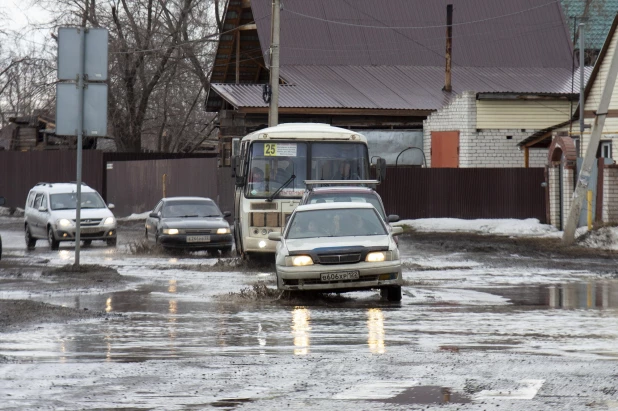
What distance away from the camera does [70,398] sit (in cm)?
848

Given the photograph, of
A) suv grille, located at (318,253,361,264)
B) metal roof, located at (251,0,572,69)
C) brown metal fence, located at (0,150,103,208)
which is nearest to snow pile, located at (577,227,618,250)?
suv grille, located at (318,253,361,264)

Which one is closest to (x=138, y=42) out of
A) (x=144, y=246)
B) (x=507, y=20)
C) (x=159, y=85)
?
(x=159, y=85)

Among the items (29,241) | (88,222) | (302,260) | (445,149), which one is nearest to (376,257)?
(302,260)

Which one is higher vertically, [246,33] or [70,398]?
[246,33]

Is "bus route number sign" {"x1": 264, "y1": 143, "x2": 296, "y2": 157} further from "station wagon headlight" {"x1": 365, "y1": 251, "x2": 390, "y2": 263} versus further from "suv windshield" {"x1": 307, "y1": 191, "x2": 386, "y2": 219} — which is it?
"station wagon headlight" {"x1": 365, "y1": 251, "x2": 390, "y2": 263}

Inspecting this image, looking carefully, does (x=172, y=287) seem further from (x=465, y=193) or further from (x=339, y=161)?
(x=465, y=193)

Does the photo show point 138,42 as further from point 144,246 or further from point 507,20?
point 144,246

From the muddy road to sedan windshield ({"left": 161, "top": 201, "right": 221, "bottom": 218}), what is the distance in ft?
24.3

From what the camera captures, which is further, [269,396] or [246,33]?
[246,33]

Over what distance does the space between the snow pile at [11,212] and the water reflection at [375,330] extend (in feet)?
141

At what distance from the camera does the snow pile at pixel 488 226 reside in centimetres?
3522

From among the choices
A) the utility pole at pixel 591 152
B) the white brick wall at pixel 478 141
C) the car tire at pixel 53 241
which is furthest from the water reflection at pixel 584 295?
the white brick wall at pixel 478 141

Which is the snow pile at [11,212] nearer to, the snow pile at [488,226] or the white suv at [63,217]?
the white suv at [63,217]

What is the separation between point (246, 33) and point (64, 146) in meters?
18.5
